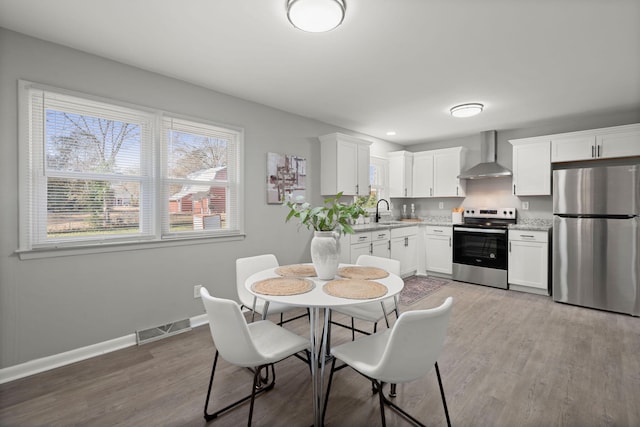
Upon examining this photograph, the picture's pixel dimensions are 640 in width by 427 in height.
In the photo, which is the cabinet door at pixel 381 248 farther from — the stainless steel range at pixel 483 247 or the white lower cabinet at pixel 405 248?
the stainless steel range at pixel 483 247

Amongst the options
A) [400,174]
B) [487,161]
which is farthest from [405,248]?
[487,161]

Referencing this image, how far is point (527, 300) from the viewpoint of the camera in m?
3.90

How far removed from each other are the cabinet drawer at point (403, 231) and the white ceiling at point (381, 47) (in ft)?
6.50

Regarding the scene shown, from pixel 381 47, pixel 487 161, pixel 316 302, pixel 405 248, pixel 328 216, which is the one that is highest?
pixel 381 47

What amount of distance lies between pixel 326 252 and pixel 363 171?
9.28 ft

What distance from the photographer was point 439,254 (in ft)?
16.5

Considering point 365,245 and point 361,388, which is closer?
point 361,388

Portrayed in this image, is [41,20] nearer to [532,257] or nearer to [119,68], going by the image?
[119,68]

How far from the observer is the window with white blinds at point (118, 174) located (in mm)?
2186

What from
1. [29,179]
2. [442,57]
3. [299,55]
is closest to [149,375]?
[29,179]

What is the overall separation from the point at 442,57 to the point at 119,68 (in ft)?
8.99

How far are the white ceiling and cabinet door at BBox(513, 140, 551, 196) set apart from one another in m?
0.81

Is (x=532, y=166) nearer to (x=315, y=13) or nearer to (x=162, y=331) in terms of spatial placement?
(x=315, y=13)

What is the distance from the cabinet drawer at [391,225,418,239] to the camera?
469 cm
